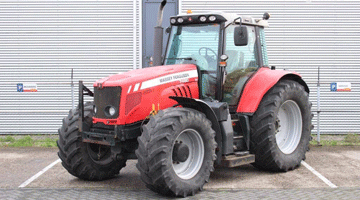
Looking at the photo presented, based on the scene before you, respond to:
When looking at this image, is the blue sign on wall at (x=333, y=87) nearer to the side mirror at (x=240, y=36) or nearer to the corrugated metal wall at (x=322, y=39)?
the corrugated metal wall at (x=322, y=39)

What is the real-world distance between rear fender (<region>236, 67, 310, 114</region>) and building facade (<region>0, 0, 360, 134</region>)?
466 cm

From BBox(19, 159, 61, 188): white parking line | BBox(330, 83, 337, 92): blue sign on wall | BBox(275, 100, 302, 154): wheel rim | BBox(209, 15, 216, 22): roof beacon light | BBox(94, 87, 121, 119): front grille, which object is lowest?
BBox(19, 159, 61, 188): white parking line

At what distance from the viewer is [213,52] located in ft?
24.9

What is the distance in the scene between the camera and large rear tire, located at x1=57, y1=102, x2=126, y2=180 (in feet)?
23.0

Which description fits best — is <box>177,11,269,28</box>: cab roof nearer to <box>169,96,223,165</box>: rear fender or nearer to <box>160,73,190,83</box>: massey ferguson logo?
<box>160,73,190,83</box>: massey ferguson logo

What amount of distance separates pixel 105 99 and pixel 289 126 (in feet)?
11.0

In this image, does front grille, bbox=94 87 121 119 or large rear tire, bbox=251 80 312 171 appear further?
large rear tire, bbox=251 80 312 171

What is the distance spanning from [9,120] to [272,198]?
829cm

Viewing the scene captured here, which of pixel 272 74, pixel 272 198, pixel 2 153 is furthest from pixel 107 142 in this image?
pixel 2 153

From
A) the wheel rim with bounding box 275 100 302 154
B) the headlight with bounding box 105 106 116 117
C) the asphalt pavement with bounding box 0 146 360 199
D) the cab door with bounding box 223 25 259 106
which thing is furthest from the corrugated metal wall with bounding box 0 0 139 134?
the headlight with bounding box 105 106 116 117

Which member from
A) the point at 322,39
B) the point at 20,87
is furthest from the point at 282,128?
the point at 20,87

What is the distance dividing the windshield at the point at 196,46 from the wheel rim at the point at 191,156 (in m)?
1.41

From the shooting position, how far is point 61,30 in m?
12.4

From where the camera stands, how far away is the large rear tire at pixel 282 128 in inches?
296
